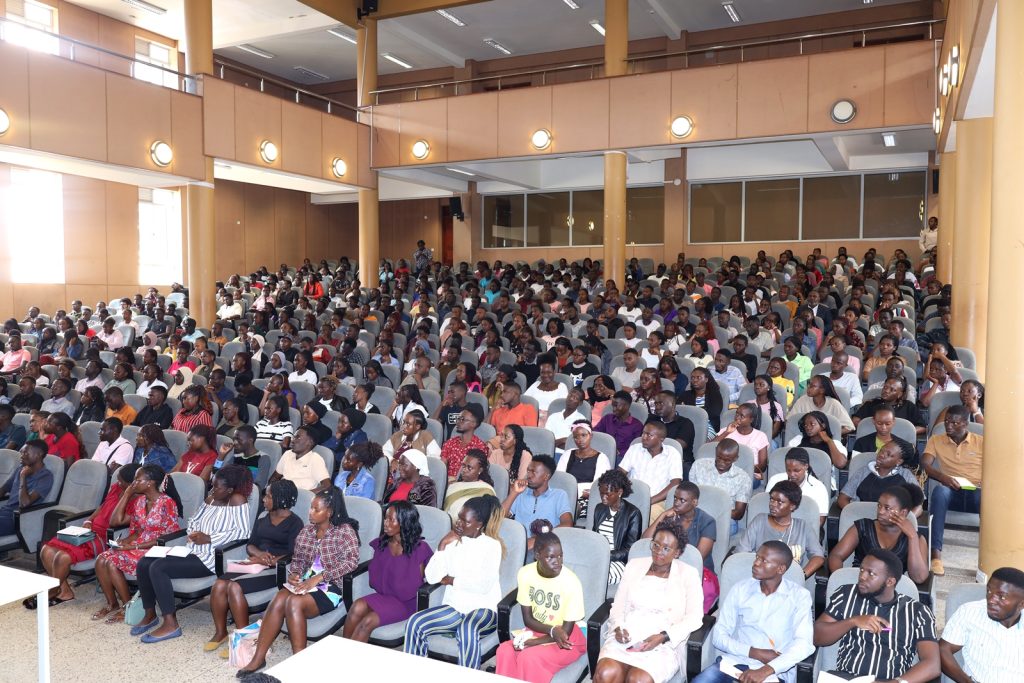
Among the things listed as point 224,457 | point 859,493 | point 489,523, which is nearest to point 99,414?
point 224,457

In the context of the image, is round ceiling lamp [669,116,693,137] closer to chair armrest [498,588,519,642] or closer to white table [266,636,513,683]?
chair armrest [498,588,519,642]

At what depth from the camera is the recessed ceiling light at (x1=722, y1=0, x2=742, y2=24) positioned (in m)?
15.3

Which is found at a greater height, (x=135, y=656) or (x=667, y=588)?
(x=667, y=588)

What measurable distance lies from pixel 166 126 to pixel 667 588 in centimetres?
1061

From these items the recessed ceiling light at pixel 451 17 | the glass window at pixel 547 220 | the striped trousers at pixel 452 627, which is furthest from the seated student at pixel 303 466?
the glass window at pixel 547 220

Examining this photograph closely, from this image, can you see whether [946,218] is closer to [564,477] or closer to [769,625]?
[564,477]

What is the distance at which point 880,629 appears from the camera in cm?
337

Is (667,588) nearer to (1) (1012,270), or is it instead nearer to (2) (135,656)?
(1) (1012,270)

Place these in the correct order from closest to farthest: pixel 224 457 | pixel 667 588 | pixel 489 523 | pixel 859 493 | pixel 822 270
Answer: pixel 667 588 → pixel 489 523 → pixel 859 493 → pixel 224 457 → pixel 822 270

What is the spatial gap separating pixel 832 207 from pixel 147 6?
13559 millimetres

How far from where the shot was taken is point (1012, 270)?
→ 172 inches

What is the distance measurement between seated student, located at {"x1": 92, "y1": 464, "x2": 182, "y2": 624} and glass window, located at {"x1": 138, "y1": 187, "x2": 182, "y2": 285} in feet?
44.4

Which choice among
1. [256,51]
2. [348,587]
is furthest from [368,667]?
[256,51]

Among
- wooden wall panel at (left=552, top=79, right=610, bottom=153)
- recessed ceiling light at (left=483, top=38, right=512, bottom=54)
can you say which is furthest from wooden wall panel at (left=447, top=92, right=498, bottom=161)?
recessed ceiling light at (left=483, top=38, right=512, bottom=54)
